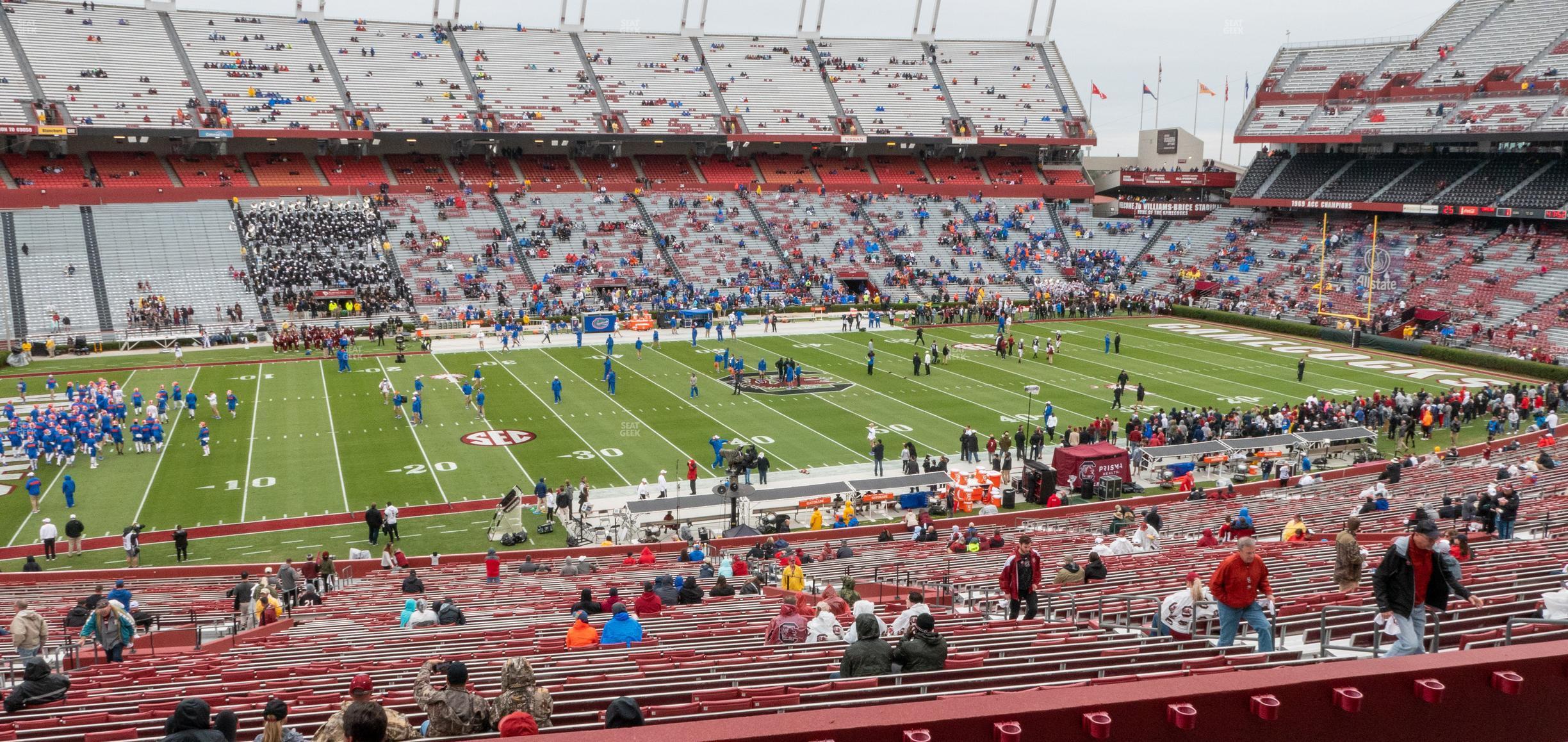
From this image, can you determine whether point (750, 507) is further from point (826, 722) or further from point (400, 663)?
point (826, 722)

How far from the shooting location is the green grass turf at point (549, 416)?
2430 centimetres

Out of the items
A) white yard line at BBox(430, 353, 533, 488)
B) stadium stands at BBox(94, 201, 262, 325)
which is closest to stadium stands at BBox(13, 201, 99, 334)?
stadium stands at BBox(94, 201, 262, 325)

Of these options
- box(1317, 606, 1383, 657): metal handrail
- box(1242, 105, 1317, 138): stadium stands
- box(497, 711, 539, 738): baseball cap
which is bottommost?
box(1317, 606, 1383, 657): metal handrail

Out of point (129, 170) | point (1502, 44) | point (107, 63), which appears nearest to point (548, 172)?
point (129, 170)

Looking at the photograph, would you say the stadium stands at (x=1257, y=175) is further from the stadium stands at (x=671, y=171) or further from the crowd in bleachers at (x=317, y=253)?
the crowd in bleachers at (x=317, y=253)

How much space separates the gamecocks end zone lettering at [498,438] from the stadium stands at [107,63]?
38.1 m

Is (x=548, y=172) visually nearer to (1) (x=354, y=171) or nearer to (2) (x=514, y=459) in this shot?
(1) (x=354, y=171)

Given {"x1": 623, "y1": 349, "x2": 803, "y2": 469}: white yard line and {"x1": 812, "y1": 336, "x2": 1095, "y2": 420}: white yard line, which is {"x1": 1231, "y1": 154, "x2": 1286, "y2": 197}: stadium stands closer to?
{"x1": 812, "y1": 336, "x2": 1095, "y2": 420}: white yard line

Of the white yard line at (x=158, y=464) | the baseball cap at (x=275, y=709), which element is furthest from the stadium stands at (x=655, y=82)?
the baseball cap at (x=275, y=709)

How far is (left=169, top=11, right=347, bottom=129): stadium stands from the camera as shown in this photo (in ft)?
197

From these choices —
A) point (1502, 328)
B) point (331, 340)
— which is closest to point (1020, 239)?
point (1502, 328)

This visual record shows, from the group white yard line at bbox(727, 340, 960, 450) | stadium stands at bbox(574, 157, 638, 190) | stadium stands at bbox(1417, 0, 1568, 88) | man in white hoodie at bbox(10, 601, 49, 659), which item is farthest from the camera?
stadium stands at bbox(574, 157, 638, 190)

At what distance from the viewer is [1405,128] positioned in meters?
55.5

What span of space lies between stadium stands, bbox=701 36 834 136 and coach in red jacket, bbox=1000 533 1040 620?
61731mm
